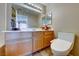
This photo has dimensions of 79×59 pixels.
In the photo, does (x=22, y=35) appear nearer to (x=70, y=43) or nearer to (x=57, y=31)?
(x=57, y=31)

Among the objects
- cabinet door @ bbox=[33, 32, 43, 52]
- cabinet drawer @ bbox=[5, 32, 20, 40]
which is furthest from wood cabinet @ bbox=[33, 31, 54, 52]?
cabinet drawer @ bbox=[5, 32, 20, 40]

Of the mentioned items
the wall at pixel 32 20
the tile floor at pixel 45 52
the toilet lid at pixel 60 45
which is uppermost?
the wall at pixel 32 20

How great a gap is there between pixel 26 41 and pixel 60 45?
0.58 metres

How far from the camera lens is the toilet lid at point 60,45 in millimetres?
1950

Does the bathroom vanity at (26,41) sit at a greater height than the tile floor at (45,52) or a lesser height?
greater

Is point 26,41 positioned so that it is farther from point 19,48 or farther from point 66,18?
point 66,18

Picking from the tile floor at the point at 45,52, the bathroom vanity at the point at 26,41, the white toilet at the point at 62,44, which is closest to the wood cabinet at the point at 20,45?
the bathroom vanity at the point at 26,41

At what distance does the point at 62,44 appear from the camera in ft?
6.57

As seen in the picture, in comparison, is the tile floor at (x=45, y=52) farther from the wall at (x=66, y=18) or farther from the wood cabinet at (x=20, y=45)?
the wall at (x=66, y=18)

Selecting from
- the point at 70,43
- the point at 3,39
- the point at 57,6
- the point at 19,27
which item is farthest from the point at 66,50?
the point at 3,39

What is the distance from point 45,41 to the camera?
6.63 ft

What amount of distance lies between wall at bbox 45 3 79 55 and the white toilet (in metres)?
0.07

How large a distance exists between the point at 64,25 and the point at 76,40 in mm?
330

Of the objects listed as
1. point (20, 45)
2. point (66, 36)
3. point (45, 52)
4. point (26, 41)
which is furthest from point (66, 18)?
point (20, 45)
